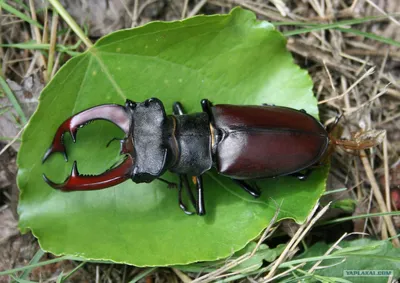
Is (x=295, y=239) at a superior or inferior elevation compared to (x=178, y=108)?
inferior

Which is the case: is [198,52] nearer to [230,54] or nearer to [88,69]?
[230,54]

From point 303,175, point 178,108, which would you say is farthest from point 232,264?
point 178,108

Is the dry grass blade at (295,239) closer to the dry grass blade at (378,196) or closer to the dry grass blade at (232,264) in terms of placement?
the dry grass blade at (232,264)

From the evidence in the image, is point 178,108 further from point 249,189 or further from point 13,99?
point 13,99

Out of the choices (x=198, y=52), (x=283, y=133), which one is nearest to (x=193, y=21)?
(x=198, y=52)

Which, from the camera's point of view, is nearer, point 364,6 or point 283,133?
point 283,133
